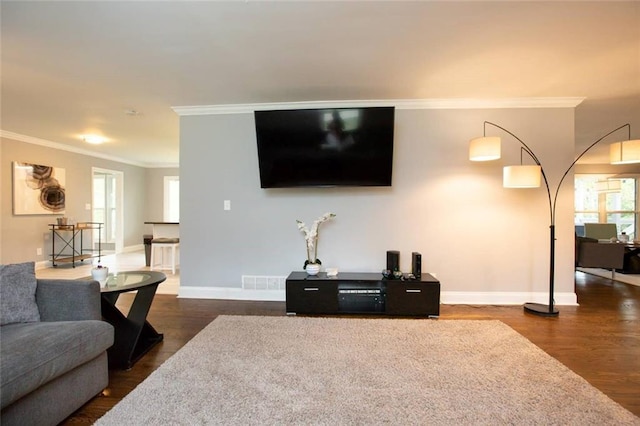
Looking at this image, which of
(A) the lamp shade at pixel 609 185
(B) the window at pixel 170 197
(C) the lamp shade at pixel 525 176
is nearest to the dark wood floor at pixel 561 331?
(C) the lamp shade at pixel 525 176

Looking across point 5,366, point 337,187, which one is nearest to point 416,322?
point 337,187

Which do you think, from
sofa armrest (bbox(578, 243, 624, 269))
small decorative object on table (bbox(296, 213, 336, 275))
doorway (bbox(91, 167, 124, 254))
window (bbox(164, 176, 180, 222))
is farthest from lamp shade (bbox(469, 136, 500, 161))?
doorway (bbox(91, 167, 124, 254))

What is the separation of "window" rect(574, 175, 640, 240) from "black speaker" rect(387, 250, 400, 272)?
6.46 m

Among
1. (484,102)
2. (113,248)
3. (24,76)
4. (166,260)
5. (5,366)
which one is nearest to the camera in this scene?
(5,366)

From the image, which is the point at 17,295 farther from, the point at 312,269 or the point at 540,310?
the point at 540,310

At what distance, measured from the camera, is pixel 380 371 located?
1956 millimetres

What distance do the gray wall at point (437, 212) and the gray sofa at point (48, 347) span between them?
6.38 feet

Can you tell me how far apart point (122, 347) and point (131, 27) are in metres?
2.20

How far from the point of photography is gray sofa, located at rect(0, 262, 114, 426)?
1256 mm

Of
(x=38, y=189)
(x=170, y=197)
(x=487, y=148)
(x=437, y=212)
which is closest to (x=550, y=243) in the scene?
(x=437, y=212)

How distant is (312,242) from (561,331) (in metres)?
2.48

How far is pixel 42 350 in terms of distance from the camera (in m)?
1.35

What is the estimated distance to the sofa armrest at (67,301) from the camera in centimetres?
174

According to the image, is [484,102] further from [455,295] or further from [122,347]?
[122,347]
